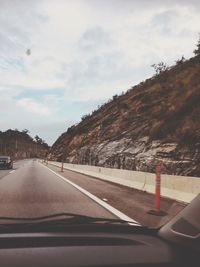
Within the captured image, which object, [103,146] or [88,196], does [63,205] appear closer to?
[88,196]

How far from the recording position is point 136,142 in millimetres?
38656

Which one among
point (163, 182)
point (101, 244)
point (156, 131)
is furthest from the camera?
point (156, 131)

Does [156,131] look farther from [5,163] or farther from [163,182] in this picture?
[5,163]

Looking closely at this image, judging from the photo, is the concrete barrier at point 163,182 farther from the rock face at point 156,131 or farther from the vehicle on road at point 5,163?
the vehicle on road at point 5,163

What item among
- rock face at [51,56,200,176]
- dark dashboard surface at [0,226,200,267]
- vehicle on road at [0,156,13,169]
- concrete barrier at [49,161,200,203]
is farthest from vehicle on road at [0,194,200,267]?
vehicle on road at [0,156,13,169]

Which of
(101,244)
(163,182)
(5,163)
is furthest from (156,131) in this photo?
(101,244)

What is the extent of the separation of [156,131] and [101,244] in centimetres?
3259

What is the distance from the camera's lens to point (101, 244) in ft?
11.0

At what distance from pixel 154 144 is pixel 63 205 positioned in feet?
69.9

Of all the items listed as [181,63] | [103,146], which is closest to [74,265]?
[103,146]

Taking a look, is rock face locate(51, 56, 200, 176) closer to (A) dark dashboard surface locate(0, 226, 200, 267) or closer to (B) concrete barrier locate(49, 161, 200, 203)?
(B) concrete barrier locate(49, 161, 200, 203)

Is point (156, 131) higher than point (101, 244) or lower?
higher

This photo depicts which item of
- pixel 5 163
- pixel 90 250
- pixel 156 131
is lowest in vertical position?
pixel 90 250

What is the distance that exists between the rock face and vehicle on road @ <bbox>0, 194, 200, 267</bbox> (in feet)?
78.9
